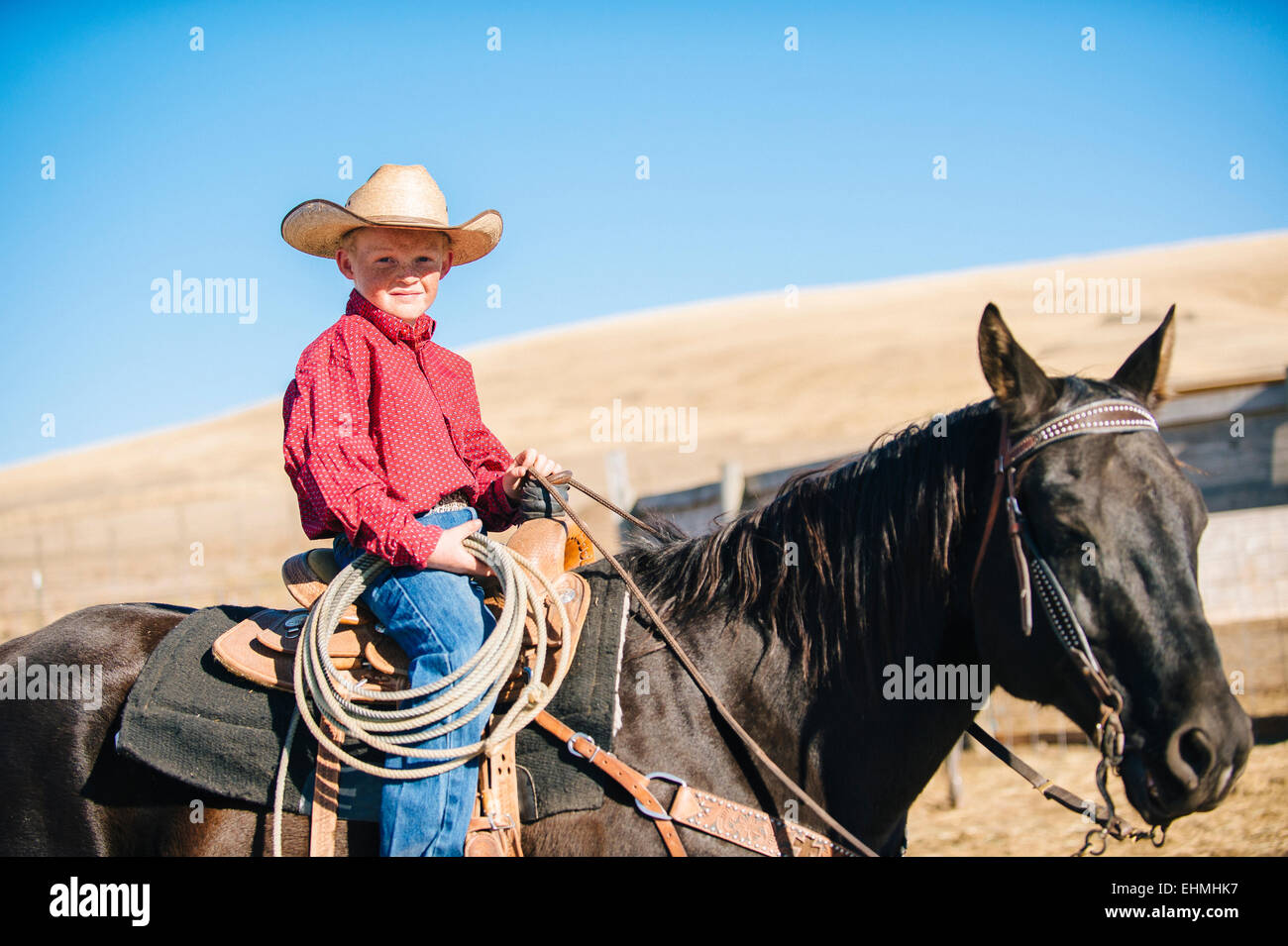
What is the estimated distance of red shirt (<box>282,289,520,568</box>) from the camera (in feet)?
8.00

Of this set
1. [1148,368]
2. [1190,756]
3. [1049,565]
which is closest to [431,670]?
[1049,565]

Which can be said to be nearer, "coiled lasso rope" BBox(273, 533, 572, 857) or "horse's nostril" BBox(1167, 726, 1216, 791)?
"horse's nostril" BBox(1167, 726, 1216, 791)

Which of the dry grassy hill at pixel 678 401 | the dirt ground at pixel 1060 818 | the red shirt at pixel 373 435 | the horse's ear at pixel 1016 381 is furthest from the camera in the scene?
the dry grassy hill at pixel 678 401

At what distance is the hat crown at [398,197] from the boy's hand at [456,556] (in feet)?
3.24

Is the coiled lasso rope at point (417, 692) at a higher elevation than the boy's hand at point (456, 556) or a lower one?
lower

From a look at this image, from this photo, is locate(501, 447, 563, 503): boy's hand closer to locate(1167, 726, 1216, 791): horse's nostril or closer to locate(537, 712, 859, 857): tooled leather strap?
locate(537, 712, 859, 857): tooled leather strap

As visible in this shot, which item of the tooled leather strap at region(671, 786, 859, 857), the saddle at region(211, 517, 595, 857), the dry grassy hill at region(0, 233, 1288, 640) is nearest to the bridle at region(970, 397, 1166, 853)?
the tooled leather strap at region(671, 786, 859, 857)

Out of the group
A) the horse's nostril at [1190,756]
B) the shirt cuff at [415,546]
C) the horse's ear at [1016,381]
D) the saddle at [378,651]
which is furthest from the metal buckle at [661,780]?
the horse's ear at [1016,381]

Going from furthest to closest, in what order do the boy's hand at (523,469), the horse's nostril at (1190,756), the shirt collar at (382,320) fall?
the boy's hand at (523,469) → the shirt collar at (382,320) → the horse's nostril at (1190,756)

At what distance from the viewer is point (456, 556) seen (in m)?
2.51

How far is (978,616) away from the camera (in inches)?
95.2

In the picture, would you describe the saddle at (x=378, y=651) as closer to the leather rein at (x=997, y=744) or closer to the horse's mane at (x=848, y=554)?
the leather rein at (x=997, y=744)

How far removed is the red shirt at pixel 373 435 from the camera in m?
2.44
